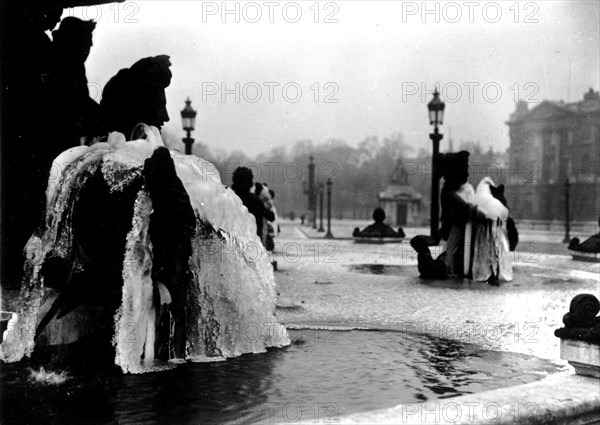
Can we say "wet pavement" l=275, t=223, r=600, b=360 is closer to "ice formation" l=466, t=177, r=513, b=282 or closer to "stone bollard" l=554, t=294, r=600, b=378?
"ice formation" l=466, t=177, r=513, b=282

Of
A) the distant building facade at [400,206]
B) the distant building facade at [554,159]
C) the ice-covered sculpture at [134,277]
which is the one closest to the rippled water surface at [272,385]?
the ice-covered sculpture at [134,277]

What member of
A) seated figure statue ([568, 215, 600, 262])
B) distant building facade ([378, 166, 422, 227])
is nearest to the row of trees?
distant building facade ([378, 166, 422, 227])

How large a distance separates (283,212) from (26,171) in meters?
91.8

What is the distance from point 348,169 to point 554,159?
45.0 metres

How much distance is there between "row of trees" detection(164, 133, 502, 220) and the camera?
9062cm

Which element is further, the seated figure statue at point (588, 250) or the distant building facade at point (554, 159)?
the distant building facade at point (554, 159)

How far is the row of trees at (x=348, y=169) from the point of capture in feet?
297

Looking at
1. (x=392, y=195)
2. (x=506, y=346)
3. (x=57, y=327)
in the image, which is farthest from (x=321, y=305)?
(x=392, y=195)

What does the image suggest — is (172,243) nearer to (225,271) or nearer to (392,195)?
(225,271)

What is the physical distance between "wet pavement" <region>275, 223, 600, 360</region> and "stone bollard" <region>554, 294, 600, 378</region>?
158 cm

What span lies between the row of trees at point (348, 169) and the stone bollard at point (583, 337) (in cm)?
6868

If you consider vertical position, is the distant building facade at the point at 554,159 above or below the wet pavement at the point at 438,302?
above

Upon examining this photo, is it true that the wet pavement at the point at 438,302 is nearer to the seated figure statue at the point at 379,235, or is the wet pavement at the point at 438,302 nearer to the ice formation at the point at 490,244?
the ice formation at the point at 490,244

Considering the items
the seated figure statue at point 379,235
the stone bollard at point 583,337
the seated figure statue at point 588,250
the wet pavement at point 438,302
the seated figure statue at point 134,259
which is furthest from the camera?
the seated figure statue at point 379,235
